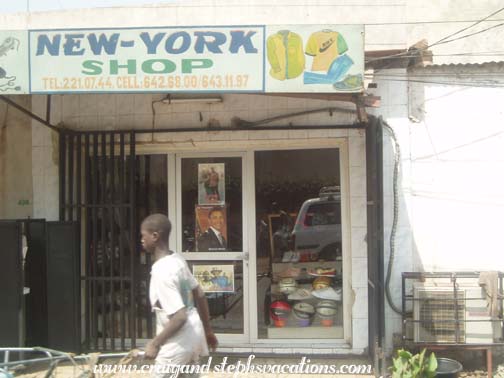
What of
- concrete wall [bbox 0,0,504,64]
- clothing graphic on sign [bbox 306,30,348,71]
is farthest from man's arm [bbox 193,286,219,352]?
concrete wall [bbox 0,0,504,64]

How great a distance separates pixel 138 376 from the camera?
19.0ft

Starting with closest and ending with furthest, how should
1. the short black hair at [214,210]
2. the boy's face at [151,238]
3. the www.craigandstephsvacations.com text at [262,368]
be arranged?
the boy's face at [151,238]
the www.craigandstephsvacations.com text at [262,368]
the short black hair at [214,210]

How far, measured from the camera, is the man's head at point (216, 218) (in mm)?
6387

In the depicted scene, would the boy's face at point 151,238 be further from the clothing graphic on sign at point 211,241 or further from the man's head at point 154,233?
the clothing graphic on sign at point 211,241

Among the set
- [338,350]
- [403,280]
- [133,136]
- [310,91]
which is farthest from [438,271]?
[133,136]

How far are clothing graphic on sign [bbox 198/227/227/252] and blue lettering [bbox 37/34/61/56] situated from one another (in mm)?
2521

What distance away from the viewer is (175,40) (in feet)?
15.9

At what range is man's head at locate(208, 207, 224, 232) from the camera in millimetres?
6387

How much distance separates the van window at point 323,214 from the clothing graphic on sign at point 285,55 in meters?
1.95

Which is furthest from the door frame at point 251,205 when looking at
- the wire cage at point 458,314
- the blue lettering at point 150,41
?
the blue lettering at point 150,41

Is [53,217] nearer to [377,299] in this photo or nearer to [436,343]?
[377,299]

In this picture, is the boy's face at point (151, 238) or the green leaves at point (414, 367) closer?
the boy's face at point (151, 238)

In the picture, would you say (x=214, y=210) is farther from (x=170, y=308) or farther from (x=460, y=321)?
(x=170, y=308)

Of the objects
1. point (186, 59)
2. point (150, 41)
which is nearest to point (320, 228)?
point (186, 59)
